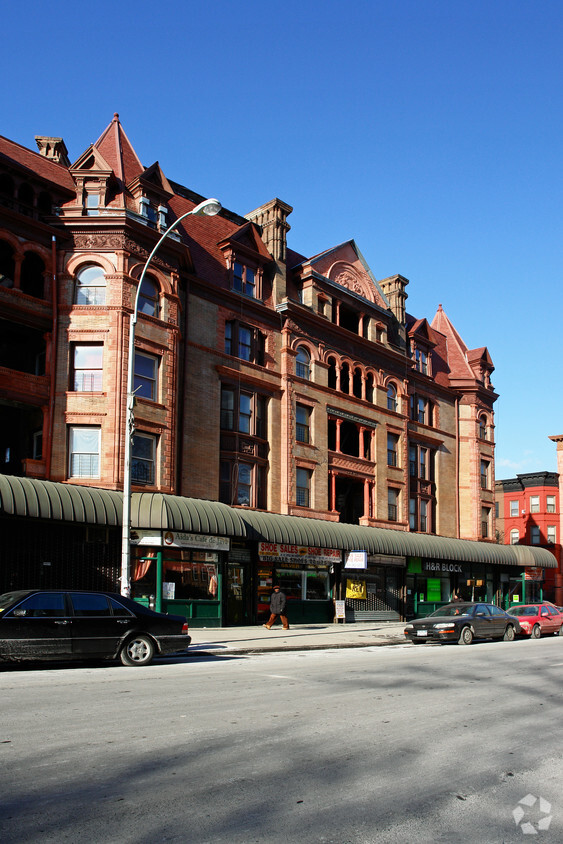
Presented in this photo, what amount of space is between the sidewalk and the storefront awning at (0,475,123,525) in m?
4.63

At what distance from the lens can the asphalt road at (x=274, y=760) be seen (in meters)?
5.36

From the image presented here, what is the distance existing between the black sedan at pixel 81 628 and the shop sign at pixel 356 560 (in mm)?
15629

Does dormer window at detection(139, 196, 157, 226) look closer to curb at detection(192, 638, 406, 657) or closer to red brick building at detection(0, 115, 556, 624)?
red brick building at detection(0, 115, 556, 624)

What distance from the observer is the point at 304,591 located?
31.5 meters

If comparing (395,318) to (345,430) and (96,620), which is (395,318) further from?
(96,620)

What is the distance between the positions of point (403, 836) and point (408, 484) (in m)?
35.6

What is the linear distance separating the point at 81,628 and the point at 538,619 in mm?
19107

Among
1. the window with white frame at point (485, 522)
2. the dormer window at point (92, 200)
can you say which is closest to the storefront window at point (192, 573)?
the dormer window at point (92, 200)

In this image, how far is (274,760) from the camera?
7191 mm

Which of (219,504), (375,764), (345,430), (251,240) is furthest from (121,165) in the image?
(375,764)

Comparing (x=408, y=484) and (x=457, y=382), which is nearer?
(x=408, y=484)

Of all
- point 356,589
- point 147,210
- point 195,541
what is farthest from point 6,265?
point 356,589

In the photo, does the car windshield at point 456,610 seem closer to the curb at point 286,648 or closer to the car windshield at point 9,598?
the curb at point 286,648

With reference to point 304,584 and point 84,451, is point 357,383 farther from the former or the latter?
point 84,451
